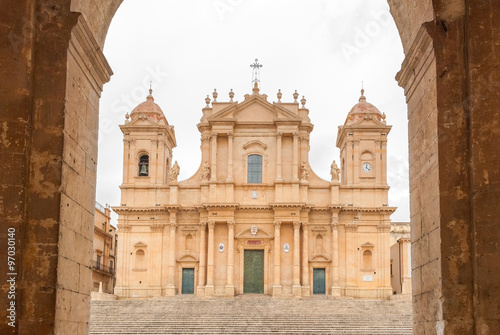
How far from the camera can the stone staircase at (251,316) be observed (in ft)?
81.6

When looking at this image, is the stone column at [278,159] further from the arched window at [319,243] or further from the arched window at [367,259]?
the arched window at [367,259]

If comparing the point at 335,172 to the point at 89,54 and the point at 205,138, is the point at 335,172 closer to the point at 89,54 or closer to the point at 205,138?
the point at 205,138

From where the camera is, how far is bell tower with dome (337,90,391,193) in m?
36.3

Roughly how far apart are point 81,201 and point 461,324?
4.16 metres

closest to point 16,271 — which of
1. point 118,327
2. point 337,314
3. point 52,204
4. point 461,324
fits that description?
point 52,204

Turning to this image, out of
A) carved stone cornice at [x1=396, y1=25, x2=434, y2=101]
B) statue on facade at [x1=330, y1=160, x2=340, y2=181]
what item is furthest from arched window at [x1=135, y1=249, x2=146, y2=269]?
carved stone cornice at [x1=396, y1=25, x2=434, y2=101]

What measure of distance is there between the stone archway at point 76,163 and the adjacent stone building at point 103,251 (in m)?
37.3

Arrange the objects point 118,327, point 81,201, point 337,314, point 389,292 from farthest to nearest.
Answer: point 389,292, point 337,314, point 118,327, point 81,201

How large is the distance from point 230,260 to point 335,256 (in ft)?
17.8

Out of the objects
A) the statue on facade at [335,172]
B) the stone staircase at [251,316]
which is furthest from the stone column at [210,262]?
the statue on facade at [335,172]

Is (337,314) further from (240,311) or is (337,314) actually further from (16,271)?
(16,271)

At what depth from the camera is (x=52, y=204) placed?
662cm

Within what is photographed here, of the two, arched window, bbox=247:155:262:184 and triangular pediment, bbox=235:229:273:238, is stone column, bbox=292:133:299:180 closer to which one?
arched window, bbox=247:155:262:184

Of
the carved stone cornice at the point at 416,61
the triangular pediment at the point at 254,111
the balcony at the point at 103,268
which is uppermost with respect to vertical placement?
the triangular pediment at the point at 254,111
